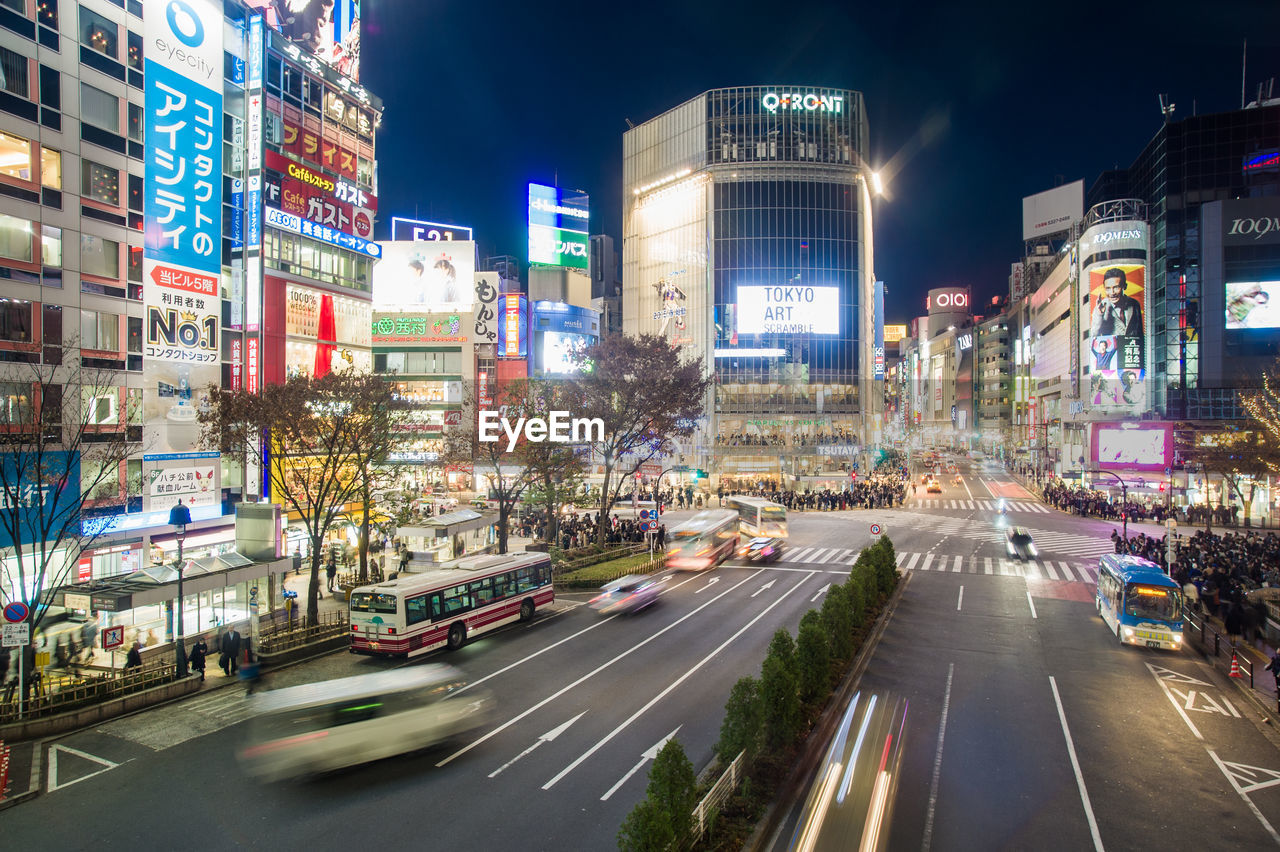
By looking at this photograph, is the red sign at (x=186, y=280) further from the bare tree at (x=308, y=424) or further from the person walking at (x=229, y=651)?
the person walking at (x=229, y=651)

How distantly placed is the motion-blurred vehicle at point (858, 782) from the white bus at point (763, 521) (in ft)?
74.8

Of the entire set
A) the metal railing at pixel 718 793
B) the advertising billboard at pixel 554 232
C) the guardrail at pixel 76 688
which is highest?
the advertising billboard at pixel 554 232

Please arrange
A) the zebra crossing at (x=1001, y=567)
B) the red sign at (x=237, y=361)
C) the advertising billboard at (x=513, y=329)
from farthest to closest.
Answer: the advertising billboard at (x=513, y=329)
the zebra crossing at (x=1001, y=567)
the red sign at (x=237, y=361)

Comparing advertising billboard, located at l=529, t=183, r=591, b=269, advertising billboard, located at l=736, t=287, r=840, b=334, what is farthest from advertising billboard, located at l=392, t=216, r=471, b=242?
advertising billboard, located at l=736, t=287, r=840, b=334

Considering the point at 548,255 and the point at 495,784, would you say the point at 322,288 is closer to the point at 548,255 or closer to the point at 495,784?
the point at 495,784

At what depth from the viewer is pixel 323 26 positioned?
1590 inches

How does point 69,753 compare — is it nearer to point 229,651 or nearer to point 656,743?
point 229,651

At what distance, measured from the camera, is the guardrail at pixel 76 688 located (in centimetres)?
1505

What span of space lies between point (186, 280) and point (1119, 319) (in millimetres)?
70780

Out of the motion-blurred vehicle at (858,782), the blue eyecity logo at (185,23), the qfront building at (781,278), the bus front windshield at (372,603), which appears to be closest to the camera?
the motion-blurred vehicle at (858,782)

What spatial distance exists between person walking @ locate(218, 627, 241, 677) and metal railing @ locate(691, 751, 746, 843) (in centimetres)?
1414

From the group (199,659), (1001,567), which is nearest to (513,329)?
(1001,567)

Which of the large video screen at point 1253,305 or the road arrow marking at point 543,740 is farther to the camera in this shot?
the large video screen at point 1253,305

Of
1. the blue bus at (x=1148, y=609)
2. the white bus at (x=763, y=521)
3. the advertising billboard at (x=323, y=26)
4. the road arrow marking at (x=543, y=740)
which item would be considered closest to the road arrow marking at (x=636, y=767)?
the road arrow marking at (x=543, y=740)
